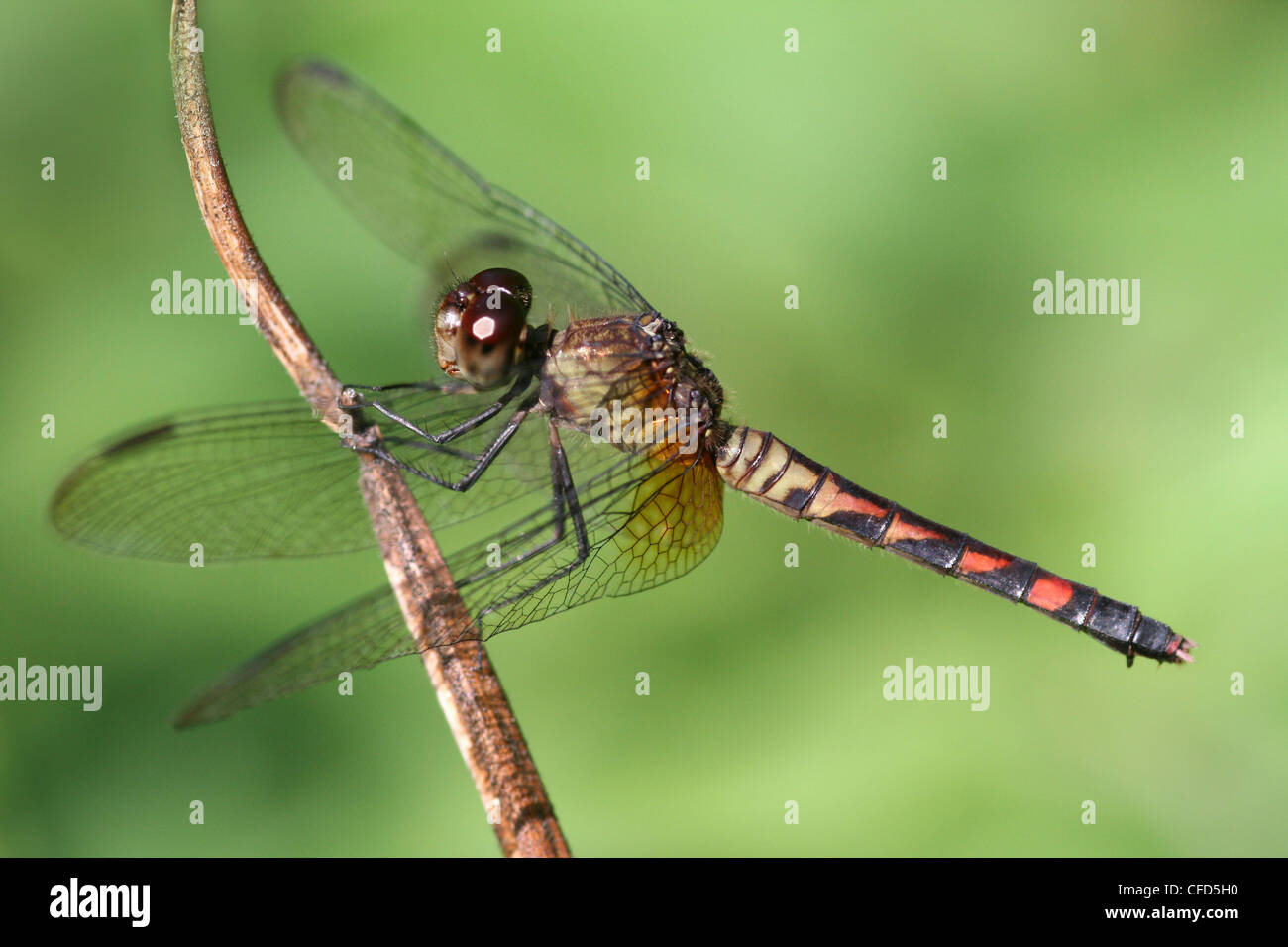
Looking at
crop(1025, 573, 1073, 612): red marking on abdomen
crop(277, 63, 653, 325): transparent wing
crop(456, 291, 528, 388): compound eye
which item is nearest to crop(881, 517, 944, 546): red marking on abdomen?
crop(1025, 573, 1073, 612): red marking on abdomen

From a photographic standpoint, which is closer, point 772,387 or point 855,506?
point 855,506

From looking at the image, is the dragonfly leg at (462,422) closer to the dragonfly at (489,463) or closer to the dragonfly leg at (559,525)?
the dragonfly at (489,463)

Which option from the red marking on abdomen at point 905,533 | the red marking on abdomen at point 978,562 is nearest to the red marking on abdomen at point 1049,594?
the red marking on abdomen at point 978,562

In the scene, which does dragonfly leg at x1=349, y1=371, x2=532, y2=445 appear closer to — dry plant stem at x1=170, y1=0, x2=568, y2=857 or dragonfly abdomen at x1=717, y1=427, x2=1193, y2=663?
dry plant stem at x1=170, y1=0, x2=568, y2=857

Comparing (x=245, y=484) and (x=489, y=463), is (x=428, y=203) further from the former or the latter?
(x=245, y=484)

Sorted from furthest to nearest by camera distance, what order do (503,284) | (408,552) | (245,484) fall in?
(503,284) < (245,484) < (408,552)

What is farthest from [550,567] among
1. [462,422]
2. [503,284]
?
[503,284]
